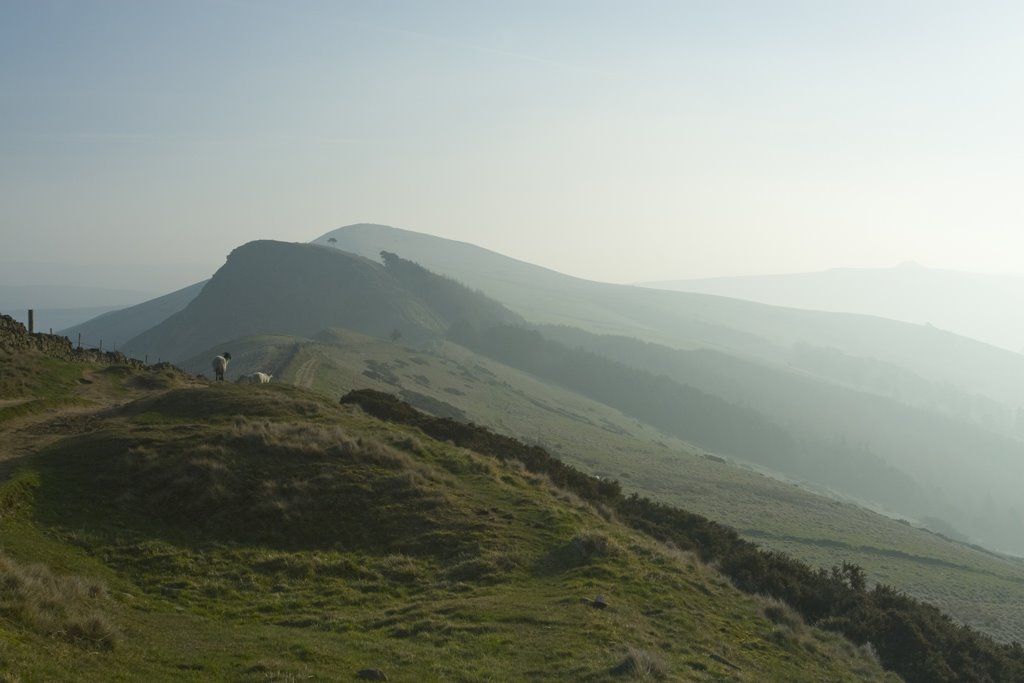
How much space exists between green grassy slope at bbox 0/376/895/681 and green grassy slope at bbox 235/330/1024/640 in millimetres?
36804

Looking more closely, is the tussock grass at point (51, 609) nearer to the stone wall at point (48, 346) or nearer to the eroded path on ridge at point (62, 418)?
the eroded path on ridge at point (62, 418)

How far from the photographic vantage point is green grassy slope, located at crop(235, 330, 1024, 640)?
60.2m

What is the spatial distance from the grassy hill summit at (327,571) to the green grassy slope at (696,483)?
36546 millimetres

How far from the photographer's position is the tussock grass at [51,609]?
1030cm

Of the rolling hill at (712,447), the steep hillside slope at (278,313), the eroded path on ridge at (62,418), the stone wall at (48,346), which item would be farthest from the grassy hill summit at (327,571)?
the steep hillside slope at (278,313)

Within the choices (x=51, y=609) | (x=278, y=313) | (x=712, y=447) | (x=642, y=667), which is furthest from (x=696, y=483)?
(x=278, y=313)

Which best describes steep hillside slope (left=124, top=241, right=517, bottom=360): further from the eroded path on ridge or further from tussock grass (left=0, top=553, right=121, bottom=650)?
tussock grass (left=0, top=553, right=121, bottom=650)

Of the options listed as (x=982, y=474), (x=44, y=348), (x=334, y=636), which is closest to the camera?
(x=334, y=636)

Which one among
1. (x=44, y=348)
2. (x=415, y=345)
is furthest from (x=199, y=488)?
(x=415, y=345)

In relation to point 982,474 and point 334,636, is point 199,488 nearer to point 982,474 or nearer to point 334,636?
point 334,636

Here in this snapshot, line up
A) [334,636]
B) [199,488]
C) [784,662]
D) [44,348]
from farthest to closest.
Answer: [44,348] < [199,488] < [784,662] < [334,636]

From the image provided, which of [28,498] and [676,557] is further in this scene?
[676,557]

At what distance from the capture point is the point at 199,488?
67.8 ft

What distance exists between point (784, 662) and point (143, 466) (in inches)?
695
